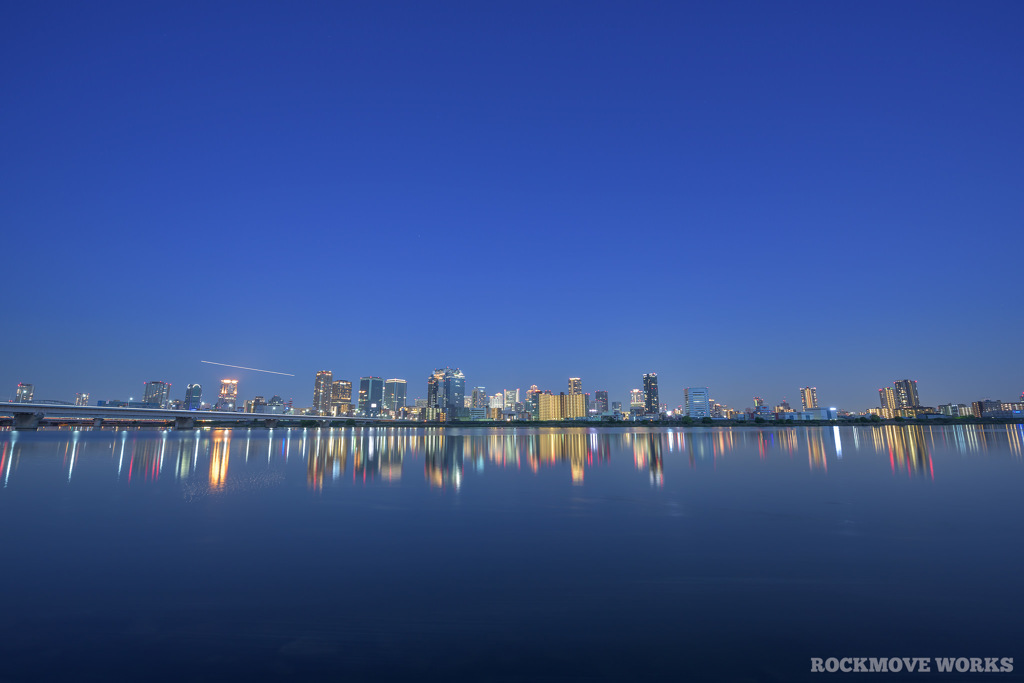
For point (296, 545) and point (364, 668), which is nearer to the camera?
point (364, 668)

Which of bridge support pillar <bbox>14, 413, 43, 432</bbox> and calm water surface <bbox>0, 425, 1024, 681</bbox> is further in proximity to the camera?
bridge support pillar <bbox>14, 413, 43, 432</bbox>

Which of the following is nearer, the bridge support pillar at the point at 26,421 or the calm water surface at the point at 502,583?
the calm water surface at the point at 502,583

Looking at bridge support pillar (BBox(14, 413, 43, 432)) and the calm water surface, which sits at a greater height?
bridge support pillar (BBox(14, 413, 43, 432))

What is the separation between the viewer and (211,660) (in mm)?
7539

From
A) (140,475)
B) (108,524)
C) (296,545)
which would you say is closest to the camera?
(296,545)

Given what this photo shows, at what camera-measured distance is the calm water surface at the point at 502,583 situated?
301 inches

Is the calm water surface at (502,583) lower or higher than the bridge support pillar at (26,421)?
lower

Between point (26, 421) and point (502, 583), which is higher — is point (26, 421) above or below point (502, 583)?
above

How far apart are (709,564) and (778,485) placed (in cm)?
1727

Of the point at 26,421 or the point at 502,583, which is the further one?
the point at 26,421

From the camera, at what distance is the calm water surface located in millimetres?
7652

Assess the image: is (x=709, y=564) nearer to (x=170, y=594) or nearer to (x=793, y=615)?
(x=793, y=615)

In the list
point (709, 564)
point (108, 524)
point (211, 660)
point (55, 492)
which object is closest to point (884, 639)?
point (709, 564)

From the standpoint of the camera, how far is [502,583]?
11.2 meters
